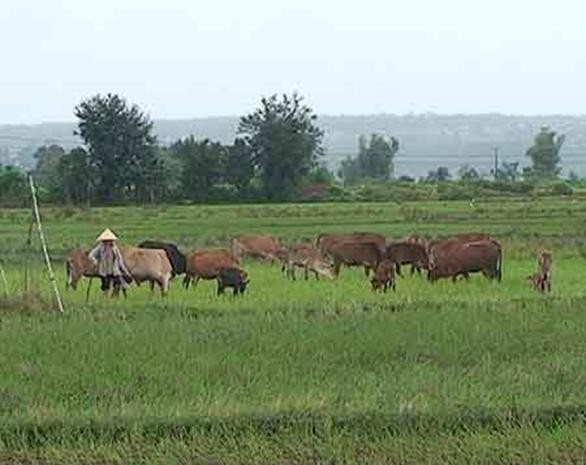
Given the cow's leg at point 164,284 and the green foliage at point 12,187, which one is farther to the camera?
the green foliage at point 12,187

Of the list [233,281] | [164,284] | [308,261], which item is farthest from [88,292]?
[308,261]

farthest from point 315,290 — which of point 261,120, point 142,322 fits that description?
point 261,120

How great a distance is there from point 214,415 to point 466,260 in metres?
14.5

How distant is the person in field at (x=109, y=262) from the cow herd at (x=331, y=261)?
0.91 metres

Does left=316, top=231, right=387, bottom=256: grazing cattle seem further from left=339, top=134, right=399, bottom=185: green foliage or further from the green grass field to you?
left=339, top=134, right=399, bottom=185: green foliage

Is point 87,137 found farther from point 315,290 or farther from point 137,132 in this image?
point 315,290

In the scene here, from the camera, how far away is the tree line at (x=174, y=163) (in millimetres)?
56719

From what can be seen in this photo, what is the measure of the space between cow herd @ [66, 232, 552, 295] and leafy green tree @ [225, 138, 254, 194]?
106 feet

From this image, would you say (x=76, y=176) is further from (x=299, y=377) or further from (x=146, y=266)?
(x=299, y=377)

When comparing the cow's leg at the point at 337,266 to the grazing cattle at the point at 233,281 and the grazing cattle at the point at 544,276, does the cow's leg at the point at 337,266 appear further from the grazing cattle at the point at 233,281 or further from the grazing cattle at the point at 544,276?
the grazing cattle at the point at 544,276

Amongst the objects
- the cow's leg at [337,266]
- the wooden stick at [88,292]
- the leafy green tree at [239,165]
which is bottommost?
the cow's leg at [337,266]

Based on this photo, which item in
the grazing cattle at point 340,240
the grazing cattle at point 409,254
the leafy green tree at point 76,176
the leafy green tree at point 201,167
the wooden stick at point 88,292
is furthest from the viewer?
the leafy green tree at point 201,167

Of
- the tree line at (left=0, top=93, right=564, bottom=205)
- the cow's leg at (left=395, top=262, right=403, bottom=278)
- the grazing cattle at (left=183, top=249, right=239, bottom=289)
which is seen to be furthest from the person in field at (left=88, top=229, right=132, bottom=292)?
the tree line at (left=0, top=93, right=564, bottom=205)

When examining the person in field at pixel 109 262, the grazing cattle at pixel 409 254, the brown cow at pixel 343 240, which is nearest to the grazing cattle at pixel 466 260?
the grazing cattle at pixel 409 254
